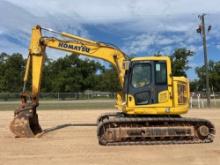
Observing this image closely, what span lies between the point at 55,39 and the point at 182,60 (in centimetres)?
3361

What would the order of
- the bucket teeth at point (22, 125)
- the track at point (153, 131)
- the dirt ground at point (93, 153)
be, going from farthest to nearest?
the bucket teeth at point (22, 125), the track at point (153, 131), the dirt ground at point (93, 153)

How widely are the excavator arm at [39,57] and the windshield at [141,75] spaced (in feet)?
4.03

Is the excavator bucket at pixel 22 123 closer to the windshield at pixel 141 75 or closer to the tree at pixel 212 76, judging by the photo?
the windshield at pixel 141 75

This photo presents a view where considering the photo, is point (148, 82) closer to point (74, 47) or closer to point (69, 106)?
point (74, 47)

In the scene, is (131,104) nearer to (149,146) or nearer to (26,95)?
(149,146)

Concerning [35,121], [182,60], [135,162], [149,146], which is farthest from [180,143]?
[182,60]

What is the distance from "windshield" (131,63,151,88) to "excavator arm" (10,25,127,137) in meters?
1.23

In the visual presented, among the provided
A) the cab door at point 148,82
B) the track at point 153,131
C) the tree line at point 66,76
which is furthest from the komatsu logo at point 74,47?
the tree line at point 66,76

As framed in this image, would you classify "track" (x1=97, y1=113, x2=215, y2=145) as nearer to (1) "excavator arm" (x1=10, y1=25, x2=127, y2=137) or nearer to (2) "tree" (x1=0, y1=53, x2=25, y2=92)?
(1) "excavator arm" (x1=10, y1=25, x2=127, y2=137)

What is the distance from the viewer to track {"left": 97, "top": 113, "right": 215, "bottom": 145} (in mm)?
14547

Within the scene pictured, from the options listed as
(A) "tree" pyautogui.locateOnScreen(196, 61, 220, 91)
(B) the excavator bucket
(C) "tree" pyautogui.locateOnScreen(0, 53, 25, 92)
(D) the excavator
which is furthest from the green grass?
(A) "tree" pyautogui.locateOnScreen(196, 61, 220, 91)

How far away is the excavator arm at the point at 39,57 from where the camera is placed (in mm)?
16500

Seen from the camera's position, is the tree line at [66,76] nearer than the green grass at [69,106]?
No

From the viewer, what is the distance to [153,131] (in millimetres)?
14688
